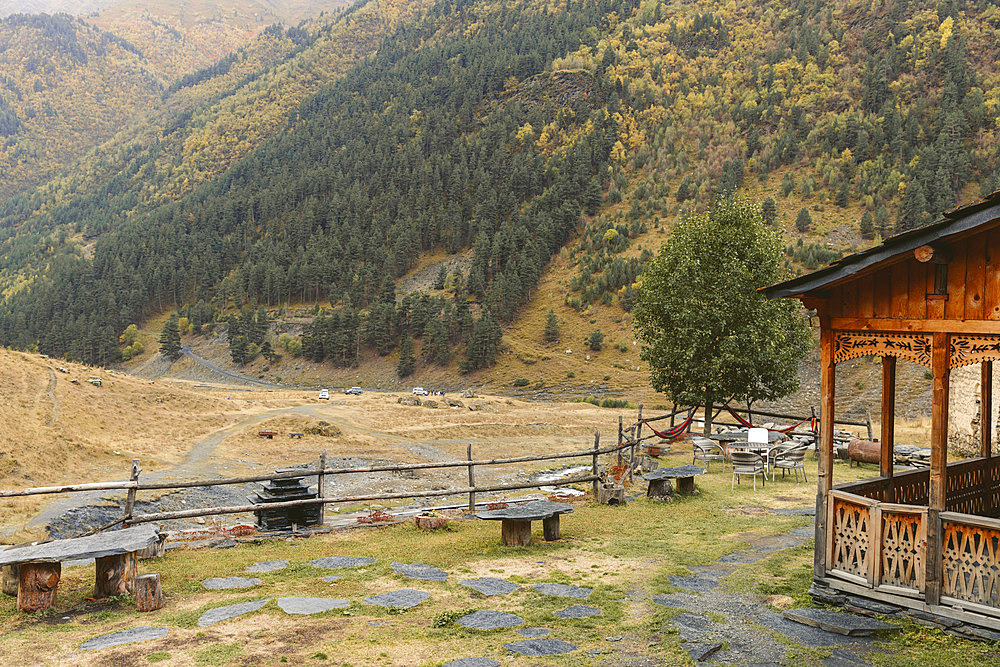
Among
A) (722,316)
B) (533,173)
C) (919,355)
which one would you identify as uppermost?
(533,173)

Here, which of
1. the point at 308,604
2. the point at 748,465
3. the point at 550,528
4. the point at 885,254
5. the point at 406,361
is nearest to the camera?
the point at 885,254

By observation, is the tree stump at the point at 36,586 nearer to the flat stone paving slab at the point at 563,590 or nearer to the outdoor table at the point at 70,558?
the outdoor table at the point at 70,558

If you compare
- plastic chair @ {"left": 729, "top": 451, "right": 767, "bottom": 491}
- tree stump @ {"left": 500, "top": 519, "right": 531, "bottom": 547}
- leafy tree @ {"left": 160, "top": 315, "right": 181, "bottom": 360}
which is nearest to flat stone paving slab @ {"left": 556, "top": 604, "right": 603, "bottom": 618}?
tree stump @ {"left": 500, "top": 519, "right": 531, "bottom": 547}

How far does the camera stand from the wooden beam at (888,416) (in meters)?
8.43

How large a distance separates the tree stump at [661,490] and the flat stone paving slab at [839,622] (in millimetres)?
7463

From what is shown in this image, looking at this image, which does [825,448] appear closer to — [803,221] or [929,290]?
[929,290]

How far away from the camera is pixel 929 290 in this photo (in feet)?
23.5

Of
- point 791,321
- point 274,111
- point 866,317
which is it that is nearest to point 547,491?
point 866,317

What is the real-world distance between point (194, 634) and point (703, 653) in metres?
5.13

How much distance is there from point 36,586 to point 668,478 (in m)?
11.9

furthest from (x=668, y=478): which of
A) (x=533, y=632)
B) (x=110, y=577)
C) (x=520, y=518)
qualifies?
(x=110, y=577)

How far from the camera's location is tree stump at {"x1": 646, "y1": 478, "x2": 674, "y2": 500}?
14.8 m

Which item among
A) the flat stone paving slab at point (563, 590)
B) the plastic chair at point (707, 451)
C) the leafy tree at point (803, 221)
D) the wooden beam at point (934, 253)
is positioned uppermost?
the leafy tree at point (803, 221)

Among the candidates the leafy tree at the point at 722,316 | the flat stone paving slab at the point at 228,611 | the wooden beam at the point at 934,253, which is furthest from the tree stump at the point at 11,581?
the leafy tree at the point at 722,316
